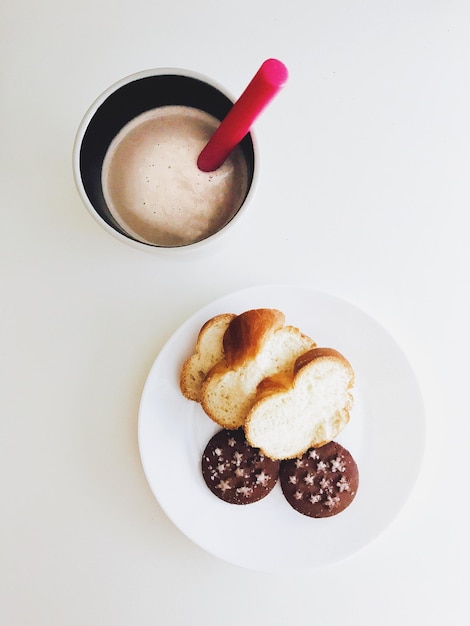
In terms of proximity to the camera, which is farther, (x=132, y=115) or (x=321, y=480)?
(x=321, y=480)

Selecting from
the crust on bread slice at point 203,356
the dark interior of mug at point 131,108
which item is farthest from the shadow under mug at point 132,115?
the crust on bread slice at point 203,356

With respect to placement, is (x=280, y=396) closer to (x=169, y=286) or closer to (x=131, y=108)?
(x=169, y=286)

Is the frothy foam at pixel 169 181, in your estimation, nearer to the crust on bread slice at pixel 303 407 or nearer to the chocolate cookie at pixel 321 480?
the crust on bread slice at pixel 303 407

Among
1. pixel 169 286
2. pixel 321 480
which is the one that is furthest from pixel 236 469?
pixel 169 286

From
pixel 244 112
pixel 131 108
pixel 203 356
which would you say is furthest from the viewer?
pixel 203 356

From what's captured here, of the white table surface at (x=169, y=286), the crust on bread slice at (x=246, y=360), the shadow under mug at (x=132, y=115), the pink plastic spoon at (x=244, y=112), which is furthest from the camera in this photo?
the white table surface at (x=169, y=286)

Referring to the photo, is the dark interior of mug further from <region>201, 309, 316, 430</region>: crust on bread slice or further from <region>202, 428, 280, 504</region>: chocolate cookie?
<region>202, 428, 280, 504</region>: chocolate cookie
